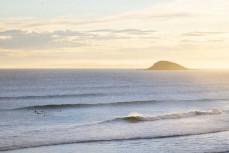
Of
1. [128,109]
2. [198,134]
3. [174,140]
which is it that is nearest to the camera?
[174,140]

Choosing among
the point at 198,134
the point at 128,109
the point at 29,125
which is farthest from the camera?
the point at 128,109

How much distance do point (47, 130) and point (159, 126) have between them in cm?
1138

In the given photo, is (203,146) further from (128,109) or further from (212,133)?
(128,109)

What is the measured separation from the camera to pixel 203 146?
30141 millimetres

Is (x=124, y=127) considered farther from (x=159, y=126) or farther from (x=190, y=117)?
(x=190, y=117)

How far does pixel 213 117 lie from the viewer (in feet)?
160

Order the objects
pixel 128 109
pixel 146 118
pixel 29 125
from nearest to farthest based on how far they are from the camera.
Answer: pixel 29 125 < pixel 146 118 < pixel 128 109

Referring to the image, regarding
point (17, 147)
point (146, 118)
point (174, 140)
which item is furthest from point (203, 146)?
point (146, 118)

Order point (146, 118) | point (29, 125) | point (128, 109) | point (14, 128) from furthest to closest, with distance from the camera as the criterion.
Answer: point (128, 109)
point (146, 118)
point (29, 125)
point (14, 128)

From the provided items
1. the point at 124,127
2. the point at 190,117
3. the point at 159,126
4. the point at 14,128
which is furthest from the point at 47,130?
the point at 190,117

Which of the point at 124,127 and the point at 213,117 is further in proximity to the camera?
the point at 213,117

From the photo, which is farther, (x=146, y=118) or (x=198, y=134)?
(x=146, y=118)

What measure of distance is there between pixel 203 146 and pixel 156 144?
3595mm

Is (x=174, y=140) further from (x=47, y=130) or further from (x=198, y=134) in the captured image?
(x=47, y=130)
